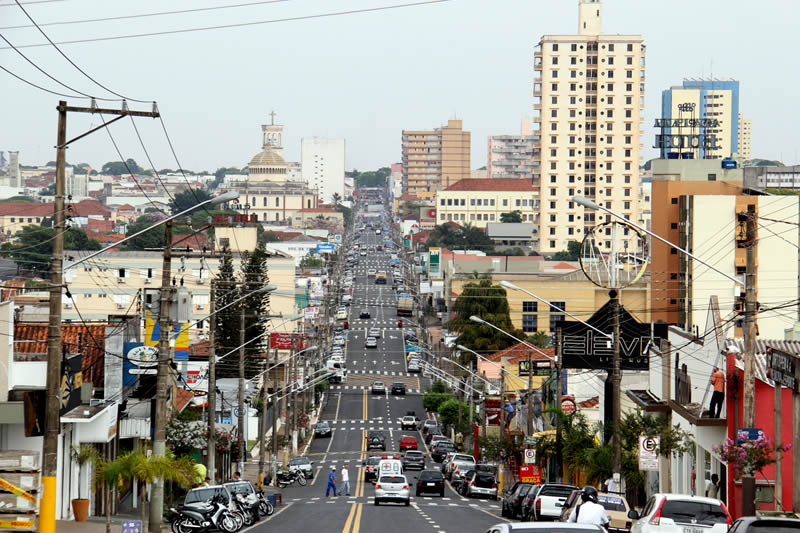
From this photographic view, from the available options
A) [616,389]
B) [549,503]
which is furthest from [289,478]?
[616,389]

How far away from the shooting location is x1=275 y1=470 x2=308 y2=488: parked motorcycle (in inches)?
2714

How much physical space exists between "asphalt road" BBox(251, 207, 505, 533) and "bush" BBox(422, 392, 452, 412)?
79.4 inches

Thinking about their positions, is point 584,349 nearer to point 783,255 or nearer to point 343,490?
point 343,490

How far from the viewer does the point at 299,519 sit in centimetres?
3903

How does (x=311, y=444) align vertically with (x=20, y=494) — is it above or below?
below

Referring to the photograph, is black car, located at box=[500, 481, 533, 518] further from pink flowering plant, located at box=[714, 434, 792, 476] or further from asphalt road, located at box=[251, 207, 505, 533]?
pink flowering plant, located at box=[714, 434, 792, 476]

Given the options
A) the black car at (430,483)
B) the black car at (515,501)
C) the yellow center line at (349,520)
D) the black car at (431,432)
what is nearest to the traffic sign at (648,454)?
the black car at (515,501)

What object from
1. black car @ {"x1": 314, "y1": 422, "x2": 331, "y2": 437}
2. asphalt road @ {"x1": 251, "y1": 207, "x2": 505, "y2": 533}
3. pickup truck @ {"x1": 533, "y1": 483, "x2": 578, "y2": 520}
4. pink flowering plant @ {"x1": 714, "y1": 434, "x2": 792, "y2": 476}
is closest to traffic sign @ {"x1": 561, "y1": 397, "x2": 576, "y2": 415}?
asphalt road @ {"x1": 251, "y1": 207, "x2": 505, "y2": 533}

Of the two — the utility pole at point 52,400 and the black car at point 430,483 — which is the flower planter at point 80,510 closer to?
the utility pole at point 52,400

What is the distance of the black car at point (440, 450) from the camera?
84.4m

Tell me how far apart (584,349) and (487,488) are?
485 inches

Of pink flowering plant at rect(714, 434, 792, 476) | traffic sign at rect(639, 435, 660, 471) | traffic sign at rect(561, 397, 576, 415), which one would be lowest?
traffic sign at rect(561, 397, 576, 415)

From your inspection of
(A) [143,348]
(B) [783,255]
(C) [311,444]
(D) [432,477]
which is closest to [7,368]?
(A) [143,348]

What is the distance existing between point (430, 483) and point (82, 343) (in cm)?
1961
